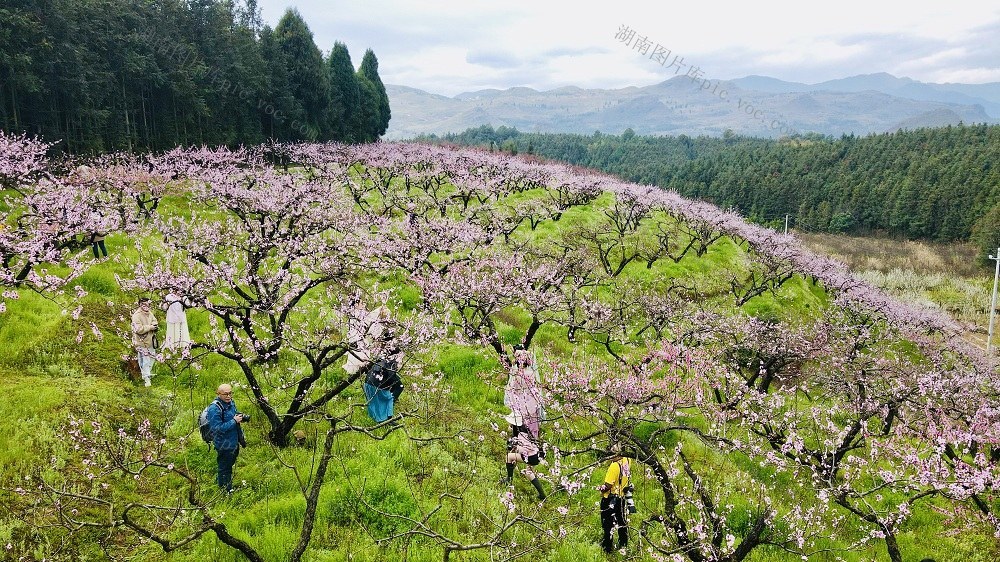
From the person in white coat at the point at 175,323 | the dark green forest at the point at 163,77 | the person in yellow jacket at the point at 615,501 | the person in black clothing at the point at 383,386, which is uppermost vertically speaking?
the dark green forest at the point at 163,77

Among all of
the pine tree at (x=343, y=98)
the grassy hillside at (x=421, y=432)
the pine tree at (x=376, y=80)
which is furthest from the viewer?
the pine tree at (x=376, y=80)

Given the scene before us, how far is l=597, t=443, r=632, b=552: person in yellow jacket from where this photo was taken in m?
8.52

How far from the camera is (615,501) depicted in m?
8.70

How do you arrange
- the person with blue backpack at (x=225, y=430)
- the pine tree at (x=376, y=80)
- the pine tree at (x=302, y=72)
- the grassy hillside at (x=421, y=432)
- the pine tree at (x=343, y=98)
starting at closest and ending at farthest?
the grassy hillside at (x=421, y=432), the person with blue backpack at (x=225, y=430), the pine tree at (x=302, y=72), the pine tree at (x=343, y=98), the pine tree at (x=376, y=80)

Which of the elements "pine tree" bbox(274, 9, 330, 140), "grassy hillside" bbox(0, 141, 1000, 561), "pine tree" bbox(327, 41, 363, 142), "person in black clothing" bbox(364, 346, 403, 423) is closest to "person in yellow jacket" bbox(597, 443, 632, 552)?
"grassy hillside" bbox(0, 141, 1000, 561)

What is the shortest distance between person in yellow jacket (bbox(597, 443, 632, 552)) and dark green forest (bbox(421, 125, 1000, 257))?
85.4 m

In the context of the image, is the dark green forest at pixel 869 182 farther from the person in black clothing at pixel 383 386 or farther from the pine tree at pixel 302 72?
the person in black clothing at pixel 383 386

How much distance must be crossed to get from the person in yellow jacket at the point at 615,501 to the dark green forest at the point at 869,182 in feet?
280

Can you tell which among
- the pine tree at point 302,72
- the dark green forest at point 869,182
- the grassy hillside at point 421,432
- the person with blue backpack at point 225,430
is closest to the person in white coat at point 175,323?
the grassy hillside at point 421,432

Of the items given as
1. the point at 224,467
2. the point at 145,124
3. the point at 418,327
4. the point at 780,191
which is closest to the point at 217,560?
the point at 224,467

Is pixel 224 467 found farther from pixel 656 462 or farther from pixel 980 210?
pixel 980 210

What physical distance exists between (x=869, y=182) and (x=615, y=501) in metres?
116

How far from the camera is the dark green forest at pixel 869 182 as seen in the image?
278 feet

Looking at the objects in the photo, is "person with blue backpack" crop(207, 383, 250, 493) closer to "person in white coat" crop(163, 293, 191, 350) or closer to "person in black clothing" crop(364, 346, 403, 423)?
"person in black clothing" crop(364, 346, 403, 423)
